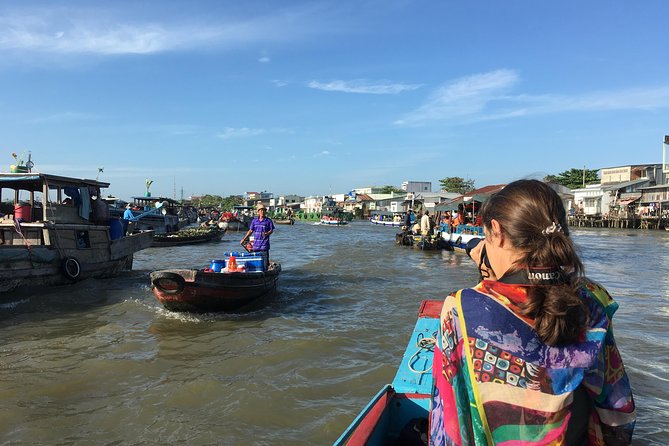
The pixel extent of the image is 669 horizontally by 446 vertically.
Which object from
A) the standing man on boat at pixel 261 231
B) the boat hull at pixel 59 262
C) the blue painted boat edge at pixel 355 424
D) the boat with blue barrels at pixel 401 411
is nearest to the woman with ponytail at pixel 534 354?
the blue painted boat edge at pixel 355 424

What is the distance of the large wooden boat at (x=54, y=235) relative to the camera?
34.8 feet

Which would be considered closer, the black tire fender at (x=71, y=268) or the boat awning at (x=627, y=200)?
the black tire fender at (x=71, y=268)

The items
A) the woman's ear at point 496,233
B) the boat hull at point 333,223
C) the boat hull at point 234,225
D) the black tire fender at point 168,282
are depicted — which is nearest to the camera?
the woman's ear at point 496,233

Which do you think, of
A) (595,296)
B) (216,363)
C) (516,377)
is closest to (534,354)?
(516,377)

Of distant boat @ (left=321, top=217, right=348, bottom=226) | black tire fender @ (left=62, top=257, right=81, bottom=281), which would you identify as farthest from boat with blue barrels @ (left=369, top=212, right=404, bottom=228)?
black tire fender @ (left=62, top=257, right=81, bottom=281)

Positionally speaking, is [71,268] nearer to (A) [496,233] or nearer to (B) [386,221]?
(A) [496,233]

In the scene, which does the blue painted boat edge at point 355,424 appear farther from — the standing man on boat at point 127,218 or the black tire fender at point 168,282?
the standing man on boat at point 127,218

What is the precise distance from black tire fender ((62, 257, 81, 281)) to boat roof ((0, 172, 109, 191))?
2.06 meters

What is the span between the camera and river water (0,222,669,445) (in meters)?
4.93

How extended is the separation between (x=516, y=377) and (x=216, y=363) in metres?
6.17

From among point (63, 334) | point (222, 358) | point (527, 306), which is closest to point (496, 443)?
point (527, 306)

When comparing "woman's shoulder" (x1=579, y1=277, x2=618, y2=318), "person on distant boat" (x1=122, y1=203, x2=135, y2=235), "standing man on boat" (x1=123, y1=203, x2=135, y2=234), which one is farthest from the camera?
"standing man on boat" (x1=123, y1=203, x2=135, y2=234)

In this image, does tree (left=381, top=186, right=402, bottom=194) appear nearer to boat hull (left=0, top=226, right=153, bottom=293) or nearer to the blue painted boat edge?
boat hull (left=0, top=226, right=153, bottom=293)

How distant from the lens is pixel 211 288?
891 cm
